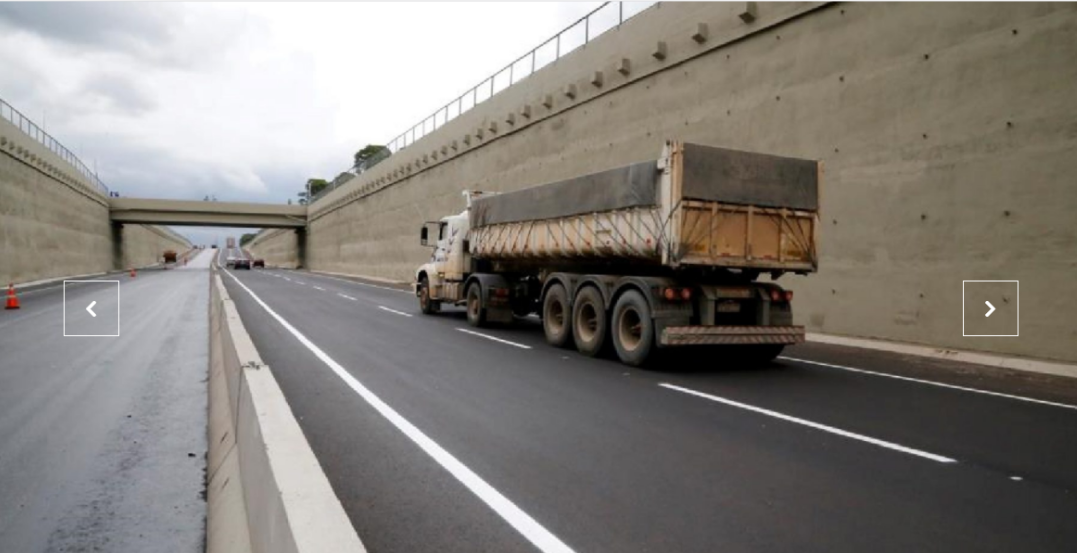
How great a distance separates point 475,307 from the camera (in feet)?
51.9

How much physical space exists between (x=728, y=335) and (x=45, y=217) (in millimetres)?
43856

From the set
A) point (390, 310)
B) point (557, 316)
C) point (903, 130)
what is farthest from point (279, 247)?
point (903, 130)

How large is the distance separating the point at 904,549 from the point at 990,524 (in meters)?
0.80

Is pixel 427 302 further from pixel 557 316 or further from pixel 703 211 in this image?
pixel 703 211

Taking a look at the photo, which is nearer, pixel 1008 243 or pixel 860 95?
pixel 1008 243

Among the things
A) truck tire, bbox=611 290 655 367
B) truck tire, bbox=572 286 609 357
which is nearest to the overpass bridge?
truck tire, bbox=572 286 609 357

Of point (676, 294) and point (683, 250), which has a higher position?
point (683, 250)

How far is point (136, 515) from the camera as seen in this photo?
441cm

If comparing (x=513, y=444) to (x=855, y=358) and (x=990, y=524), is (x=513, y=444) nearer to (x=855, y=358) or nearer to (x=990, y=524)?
(x=990, y=524)

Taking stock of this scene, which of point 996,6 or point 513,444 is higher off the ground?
point 996,6

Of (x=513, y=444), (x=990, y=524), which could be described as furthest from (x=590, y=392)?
(x=990, y=524)

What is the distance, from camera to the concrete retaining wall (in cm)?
9556

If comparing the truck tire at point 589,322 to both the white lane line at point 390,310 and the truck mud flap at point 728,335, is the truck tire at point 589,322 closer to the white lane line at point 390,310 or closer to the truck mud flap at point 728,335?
the truck mud flap at point 728,335

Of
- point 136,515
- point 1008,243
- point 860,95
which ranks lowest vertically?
point 136,515
